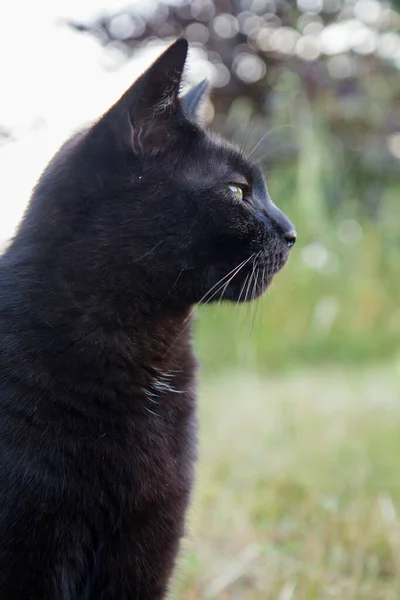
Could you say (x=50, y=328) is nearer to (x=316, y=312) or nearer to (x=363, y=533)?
(x=363, y=533)

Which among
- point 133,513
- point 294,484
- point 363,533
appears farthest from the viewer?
point 294,484

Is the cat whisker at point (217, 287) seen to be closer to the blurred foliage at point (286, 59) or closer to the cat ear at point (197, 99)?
the cat ear at point (197, 99)

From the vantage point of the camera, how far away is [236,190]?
1209mm

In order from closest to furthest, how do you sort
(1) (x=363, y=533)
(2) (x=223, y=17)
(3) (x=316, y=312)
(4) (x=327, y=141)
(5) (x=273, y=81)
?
(1) (x=363, y=533) < (3) (x=316, y=312) < (4) (x=327, y=141) < (2) (x=223, y=17) < (5) (x=273, y=81)

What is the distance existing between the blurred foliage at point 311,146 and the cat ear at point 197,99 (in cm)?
140

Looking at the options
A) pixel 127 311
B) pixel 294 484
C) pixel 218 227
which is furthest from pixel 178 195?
pixel 294 484

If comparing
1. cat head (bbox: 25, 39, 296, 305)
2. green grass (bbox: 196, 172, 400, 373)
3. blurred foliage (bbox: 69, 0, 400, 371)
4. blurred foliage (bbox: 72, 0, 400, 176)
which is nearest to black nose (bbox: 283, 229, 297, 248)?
cat head (bbox: 25, 39, 296, 305)

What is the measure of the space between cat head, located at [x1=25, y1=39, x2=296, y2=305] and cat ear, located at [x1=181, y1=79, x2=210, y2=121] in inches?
5.5

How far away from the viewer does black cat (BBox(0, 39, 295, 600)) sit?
0.99 m

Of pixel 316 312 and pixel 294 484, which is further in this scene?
pixel 316 312

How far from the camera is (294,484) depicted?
76.9 inches

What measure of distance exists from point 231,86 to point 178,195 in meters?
4.21

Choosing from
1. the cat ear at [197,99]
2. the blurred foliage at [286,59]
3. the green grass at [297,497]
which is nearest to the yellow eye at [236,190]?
the cat ear at [197,99]

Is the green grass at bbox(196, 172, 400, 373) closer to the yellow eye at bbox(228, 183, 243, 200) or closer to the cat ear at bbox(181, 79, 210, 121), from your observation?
the cat ear at bbox(181, 79, 210, 121)
